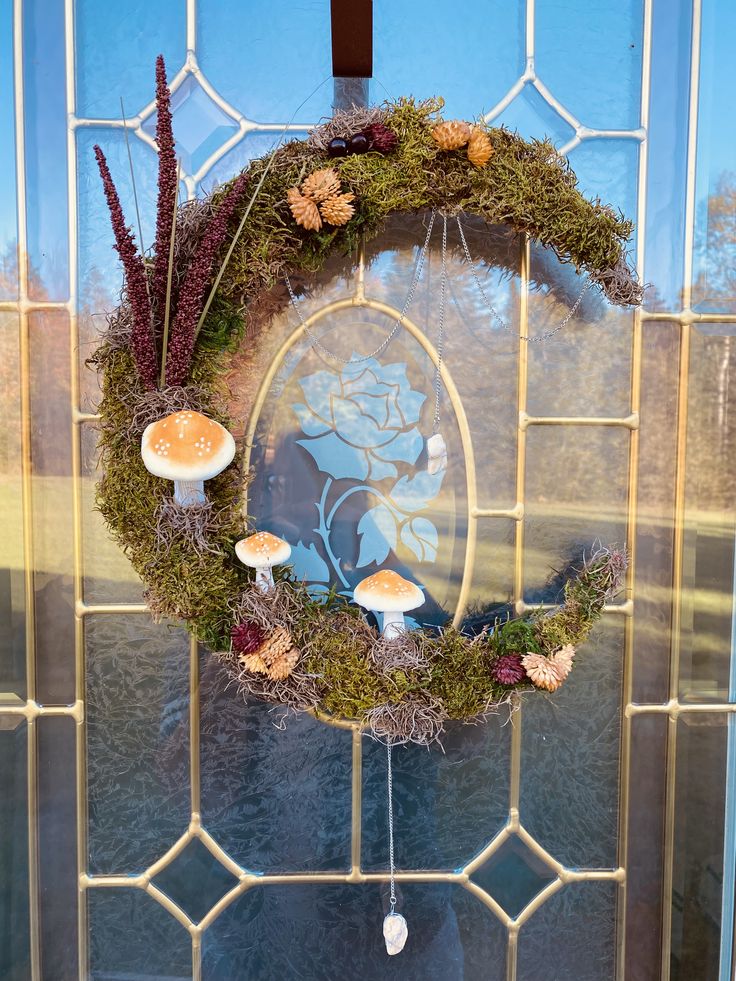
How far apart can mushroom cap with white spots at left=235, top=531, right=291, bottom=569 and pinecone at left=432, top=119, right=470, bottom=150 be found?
2.91 ft

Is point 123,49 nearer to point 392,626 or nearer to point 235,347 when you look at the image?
point 235,347

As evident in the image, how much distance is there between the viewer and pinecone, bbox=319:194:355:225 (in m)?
1.21

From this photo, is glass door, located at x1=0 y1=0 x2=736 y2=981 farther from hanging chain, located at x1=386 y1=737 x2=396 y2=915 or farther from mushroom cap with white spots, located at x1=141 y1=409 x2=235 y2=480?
mushroom cap with white spots, located at x1=141 y1=409 x2=235 y2=480

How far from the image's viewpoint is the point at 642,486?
1488 millimetres

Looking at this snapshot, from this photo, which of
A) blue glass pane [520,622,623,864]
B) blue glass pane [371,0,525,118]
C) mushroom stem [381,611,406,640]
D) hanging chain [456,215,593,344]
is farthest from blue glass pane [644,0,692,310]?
mushroom stem [381,611,406,640]

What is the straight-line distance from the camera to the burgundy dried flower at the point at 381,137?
48.4 inches

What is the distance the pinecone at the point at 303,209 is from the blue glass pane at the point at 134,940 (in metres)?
1.63

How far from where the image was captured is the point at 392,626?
1.28 meters

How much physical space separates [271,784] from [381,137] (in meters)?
1.51

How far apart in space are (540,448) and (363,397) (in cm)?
46

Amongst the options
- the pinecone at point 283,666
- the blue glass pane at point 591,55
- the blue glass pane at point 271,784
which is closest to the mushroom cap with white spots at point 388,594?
the pinecone at point 283,666

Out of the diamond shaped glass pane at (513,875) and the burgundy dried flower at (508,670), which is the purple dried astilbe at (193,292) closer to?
the burgundy dried flower at (508,670)

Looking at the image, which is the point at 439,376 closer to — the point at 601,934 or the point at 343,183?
the point at 343,183

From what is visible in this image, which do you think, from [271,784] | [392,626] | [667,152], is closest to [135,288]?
[392,626]
